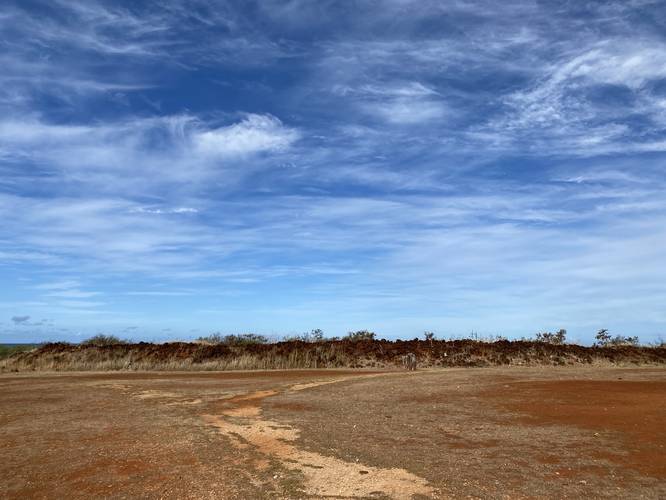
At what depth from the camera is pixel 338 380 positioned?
23.3 m

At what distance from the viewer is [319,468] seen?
9.08m

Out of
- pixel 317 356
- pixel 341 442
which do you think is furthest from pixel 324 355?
pixel 341 442

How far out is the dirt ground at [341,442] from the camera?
819 centimetres

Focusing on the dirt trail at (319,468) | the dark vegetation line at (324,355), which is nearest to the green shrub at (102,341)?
the dark vegetation line at (324,355)

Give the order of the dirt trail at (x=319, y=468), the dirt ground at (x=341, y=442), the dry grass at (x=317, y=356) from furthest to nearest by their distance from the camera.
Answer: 1. the dry grass at (x=317, y=356)
2. the dirt ground at (x=341, y=442)
3. the dirt trail at (x=319, y=468)

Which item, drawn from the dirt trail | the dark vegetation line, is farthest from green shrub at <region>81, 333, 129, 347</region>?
the dirt trail

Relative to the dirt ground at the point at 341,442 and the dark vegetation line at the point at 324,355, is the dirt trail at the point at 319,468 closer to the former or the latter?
the dirt ground at the point at 341,442

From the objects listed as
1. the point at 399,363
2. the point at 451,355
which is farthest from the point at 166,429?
the point at 451,355

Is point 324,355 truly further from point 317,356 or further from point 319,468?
point 319,468

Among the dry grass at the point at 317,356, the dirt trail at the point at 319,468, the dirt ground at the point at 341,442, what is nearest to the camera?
the dirt trail at the point at 319,468

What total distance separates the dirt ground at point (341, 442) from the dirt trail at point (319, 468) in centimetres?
3

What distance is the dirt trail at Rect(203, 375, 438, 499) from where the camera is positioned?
7961 millimetres

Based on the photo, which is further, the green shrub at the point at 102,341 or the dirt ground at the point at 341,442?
the green shrub at the point at 102,341

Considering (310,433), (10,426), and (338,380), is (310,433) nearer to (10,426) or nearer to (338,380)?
(10,426)
